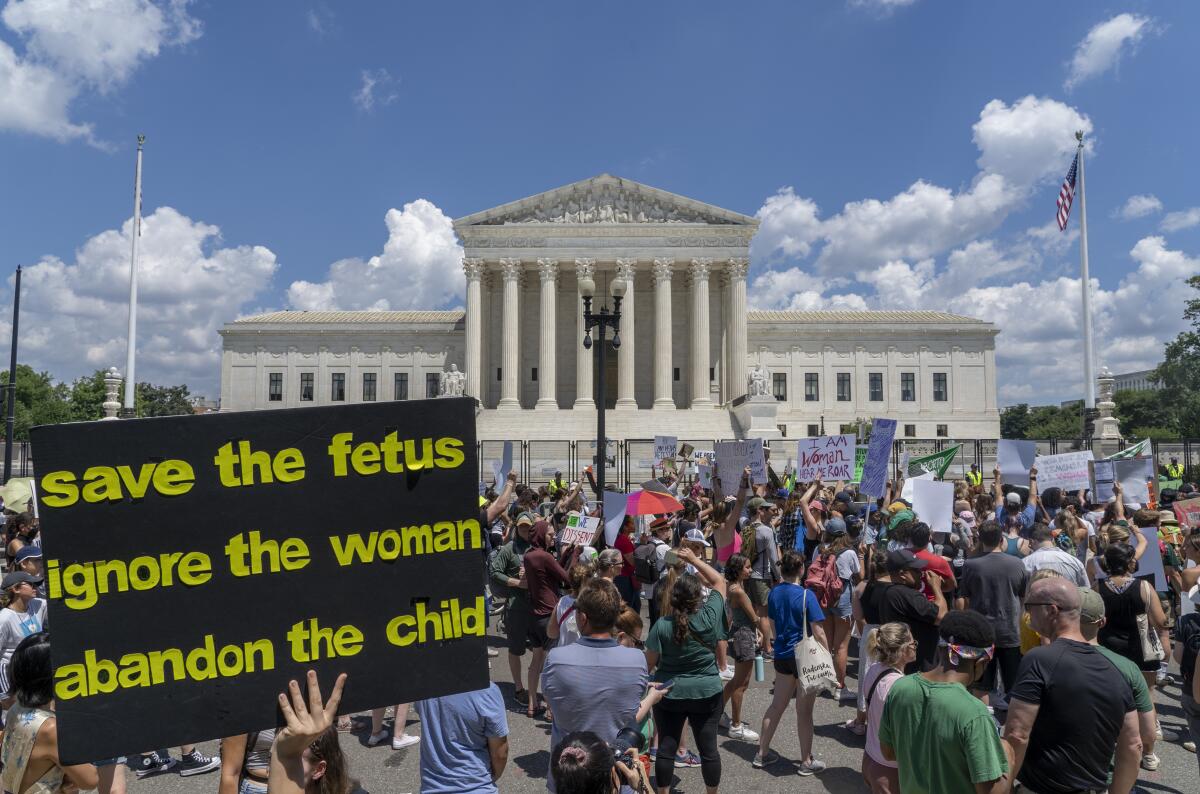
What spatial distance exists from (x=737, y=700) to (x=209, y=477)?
17.8 ft

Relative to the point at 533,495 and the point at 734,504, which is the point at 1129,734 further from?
the point at 533,495

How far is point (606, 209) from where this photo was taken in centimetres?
5169

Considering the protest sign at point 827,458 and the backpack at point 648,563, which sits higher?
the protest sign at point 827,458

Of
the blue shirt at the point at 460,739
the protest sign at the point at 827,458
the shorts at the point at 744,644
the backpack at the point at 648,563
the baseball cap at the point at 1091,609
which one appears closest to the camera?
the blue shirt at the point at 460,739

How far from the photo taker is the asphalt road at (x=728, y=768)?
5.89 m

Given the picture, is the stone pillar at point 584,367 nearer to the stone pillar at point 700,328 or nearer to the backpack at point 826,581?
the stone pillar at point 700,328

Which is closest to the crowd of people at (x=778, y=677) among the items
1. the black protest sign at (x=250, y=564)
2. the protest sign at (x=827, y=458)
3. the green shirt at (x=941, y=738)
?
the green shirt at (x=941, y=738)

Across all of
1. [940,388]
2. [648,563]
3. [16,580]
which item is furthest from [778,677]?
[940,388]

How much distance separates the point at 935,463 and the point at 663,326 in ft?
120

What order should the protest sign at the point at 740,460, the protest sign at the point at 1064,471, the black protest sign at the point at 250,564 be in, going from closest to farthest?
the black protest sign at the point at 250,564
the protest sign at the point at 1064,471
the protest sign at the point at 740,460

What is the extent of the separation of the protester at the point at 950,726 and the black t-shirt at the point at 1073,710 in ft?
0.66

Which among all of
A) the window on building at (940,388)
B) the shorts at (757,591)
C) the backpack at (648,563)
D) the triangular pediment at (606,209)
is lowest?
the shorts at (757,591)

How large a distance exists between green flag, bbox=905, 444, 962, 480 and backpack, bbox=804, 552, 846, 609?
7.05 m

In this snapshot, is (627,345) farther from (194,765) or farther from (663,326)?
(194,765)
